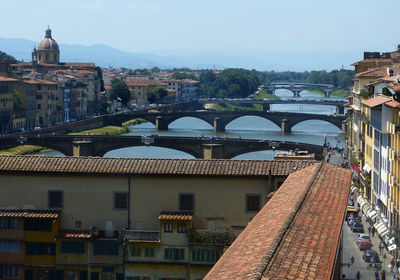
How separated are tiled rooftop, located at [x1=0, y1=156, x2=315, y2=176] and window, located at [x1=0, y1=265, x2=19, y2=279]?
2365 millimetres

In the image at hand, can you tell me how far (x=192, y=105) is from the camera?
486 feet

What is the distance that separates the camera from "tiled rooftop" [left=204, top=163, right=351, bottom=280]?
11016 millimetres

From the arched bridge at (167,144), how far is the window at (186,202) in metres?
36.2

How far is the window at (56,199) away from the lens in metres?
22.5

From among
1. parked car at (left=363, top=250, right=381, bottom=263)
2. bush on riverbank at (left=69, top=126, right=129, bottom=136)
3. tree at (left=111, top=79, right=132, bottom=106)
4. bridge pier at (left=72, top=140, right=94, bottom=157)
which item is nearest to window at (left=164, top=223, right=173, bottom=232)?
parked car at (left=363, top=250, right=381, bottom=263)

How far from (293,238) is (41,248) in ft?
33.8

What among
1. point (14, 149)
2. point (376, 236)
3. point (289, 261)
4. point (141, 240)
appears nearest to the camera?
point (289, 261)

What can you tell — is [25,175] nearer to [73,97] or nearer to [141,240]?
[141,240]

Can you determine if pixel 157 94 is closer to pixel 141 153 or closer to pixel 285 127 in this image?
pixel 285 127

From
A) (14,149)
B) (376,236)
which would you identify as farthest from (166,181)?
(14,149)

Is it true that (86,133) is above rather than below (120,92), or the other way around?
below

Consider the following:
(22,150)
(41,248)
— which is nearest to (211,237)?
(41,248)

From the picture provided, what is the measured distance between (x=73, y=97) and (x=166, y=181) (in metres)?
95.9

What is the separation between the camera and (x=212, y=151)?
62125 mm
